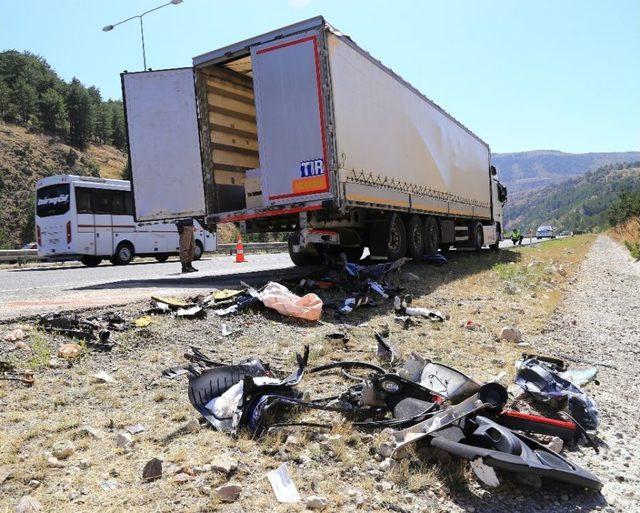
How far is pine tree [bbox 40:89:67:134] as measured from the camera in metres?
72.2

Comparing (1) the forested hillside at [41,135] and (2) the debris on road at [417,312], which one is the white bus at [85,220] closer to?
(2) the debris on road at [417,312]

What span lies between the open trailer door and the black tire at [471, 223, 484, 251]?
33.0ft

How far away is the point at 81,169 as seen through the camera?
2672 inches

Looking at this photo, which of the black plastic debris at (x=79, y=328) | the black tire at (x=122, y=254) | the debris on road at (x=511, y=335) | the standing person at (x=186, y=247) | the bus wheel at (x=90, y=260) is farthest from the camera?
the black tire at (x=122, y=254)

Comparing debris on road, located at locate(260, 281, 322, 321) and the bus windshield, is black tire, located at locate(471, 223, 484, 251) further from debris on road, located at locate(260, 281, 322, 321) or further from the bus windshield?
the bus windshield

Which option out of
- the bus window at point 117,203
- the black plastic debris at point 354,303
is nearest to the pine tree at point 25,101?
the bus window at point 117,203

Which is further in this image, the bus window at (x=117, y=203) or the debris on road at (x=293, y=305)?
the bus window at (x=117, y=203)

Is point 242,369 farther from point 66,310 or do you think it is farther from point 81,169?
point 81,169

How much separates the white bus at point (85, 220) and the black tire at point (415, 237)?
23.7 ft

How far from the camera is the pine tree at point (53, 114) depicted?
72250mm

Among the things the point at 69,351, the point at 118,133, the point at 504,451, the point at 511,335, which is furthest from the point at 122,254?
the point at 118,133

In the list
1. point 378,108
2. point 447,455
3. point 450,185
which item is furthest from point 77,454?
point 450,185

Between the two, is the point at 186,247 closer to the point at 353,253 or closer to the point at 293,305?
the point at 353,253

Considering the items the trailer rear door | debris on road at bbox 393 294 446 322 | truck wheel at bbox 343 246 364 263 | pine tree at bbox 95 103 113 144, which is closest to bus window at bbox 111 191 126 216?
truck wheel at bbox 343 246 364 263
